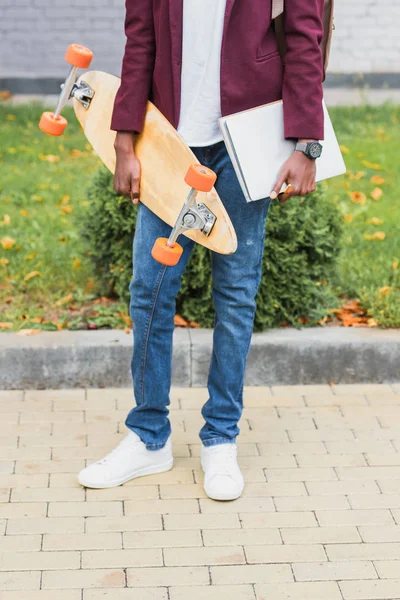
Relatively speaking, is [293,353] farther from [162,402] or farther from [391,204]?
[391,204]

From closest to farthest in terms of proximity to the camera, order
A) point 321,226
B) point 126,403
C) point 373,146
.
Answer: point 126,403
point 321,226
point 373,146

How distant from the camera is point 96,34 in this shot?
34.2ft

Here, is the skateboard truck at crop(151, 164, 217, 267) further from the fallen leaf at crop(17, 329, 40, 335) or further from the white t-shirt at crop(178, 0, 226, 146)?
the fallen leaf at crop(17, 329, 40, 335)

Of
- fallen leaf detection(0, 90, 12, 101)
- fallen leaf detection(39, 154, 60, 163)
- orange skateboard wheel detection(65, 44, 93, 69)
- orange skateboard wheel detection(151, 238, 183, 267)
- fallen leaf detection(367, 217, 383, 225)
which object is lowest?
fallen leaf detection(0, 90, 12, 101)

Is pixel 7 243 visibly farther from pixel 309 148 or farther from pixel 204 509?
pixel 309 148

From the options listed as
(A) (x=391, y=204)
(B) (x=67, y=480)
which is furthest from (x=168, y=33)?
(A) (x=391, y=204)

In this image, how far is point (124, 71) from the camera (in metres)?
2.94

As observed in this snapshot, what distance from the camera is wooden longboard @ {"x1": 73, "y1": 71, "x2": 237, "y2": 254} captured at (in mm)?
2812

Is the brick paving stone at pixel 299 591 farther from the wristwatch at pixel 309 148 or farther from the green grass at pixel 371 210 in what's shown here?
the green grass at pixel 371 210

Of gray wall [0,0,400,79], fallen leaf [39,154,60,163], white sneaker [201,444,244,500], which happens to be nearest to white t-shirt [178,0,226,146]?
white sneaker [201,444,244,500]

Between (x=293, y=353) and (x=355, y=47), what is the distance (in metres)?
7.38

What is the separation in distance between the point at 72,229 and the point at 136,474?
2488 millimetres

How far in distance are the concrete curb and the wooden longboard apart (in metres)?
1.14

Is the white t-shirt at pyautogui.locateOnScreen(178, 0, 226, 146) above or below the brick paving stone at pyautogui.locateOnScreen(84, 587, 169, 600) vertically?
above
